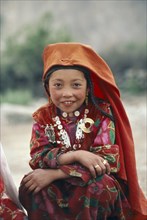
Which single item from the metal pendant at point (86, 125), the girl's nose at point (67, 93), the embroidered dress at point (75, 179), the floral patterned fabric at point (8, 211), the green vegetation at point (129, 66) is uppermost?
the green vegetation at point (129, 66)

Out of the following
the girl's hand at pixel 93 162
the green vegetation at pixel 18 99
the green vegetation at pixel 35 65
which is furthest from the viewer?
the green vegetation at pixel 35 65

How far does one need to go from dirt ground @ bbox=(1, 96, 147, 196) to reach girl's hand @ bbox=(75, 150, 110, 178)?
5.89 ft

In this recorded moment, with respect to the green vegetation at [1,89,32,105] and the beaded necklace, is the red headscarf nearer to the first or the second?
the beaded necklace

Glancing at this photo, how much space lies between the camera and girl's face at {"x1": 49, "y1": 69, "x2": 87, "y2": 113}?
348cm

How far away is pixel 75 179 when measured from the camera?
3408 mm

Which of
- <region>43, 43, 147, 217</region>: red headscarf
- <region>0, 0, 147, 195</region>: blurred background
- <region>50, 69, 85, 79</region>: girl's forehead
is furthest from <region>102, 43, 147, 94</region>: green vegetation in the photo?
<region>50, 69, 85, 79</region>: girl's forehead

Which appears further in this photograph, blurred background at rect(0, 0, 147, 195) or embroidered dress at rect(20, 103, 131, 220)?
blurred background at rect(0, 0, 147, 195)

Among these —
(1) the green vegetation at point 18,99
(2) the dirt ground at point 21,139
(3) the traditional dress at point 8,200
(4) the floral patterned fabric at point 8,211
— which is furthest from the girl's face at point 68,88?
(1) the green vegetation at point 18,99

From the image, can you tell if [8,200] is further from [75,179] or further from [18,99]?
[18,99]

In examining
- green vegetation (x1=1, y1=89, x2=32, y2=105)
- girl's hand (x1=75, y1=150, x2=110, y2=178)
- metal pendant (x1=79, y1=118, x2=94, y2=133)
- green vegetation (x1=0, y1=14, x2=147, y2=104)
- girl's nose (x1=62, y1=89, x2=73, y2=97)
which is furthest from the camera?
green vegetation (x1=0, y1=14, x2=147, y2=104)

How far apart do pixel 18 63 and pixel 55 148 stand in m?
14.4

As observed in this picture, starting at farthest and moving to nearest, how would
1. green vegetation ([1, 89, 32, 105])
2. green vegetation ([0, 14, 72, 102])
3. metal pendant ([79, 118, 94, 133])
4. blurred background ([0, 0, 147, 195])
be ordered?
green vegetation ([0, 14, 72, 102]) → green vegetation ([1, 89, 32, 105]) → blurred background ([0, 0, 147, 195]) → metal pendant ([79, 118, 94, 133])

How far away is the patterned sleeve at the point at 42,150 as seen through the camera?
138 inches

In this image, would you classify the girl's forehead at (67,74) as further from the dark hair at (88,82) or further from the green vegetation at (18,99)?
the green vegetation at (18,99)
